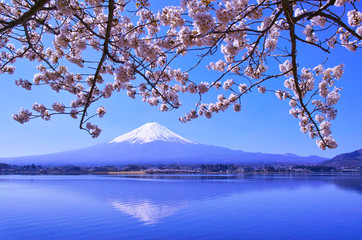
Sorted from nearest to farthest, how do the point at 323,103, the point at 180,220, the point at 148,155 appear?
the point at 323,103 → the point at 180,220 → the point at 148,155

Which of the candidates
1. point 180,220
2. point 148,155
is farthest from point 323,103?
point 148,155

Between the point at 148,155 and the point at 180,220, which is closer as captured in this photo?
the point at 180,220

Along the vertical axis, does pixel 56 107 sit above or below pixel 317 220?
above

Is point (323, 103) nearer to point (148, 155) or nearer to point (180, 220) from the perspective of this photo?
point (180, 220)

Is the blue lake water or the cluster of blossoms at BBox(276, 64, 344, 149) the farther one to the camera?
the blue lake water

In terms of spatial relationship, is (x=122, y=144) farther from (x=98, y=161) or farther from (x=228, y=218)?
(x=228, y=218)

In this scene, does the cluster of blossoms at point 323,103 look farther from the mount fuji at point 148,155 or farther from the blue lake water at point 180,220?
the mount fuji at point 148,155

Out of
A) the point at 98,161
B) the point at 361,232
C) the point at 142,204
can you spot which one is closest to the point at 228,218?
the point at 361,232

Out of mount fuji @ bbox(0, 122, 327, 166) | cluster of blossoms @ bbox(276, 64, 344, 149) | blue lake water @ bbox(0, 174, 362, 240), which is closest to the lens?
cluster of blossoms @ bbox(276, 64, 344, 149)

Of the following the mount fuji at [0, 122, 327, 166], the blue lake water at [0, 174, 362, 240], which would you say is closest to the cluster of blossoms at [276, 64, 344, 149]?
the blue lake water at [0, 174, 362, 240]

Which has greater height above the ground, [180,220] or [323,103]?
[323,103]

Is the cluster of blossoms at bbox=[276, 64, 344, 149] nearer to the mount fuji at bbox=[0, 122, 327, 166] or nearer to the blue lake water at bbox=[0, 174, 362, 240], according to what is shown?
the blue lake water at bbox=[0, 174, 362, 240]

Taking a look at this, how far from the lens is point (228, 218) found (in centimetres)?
1035

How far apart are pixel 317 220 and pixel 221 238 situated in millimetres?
4354
